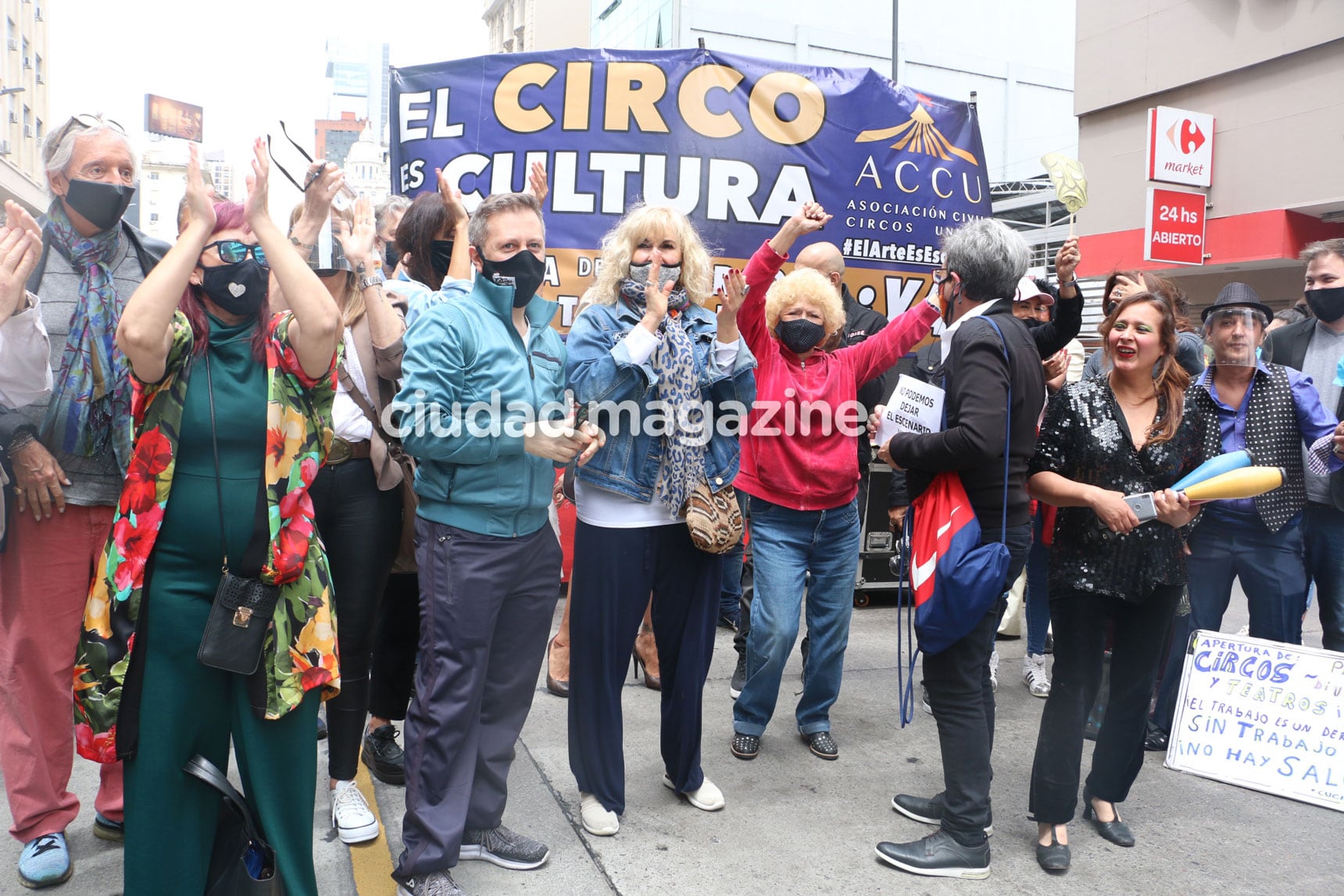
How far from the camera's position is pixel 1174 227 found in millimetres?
14070

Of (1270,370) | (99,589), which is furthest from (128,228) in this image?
(1270,370)

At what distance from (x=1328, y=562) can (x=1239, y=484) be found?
1883 mm

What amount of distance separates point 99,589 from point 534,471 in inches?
46.3

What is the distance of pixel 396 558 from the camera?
138 inches

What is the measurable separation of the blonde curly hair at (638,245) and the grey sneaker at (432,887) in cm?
190

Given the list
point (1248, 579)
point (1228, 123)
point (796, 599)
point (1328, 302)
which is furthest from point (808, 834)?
point (1228, 123)

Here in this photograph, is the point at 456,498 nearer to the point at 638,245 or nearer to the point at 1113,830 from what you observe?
the point at 638,245

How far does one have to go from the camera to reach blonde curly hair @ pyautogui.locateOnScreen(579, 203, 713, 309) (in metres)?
3.40

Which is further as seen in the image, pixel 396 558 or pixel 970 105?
pixel 970 105

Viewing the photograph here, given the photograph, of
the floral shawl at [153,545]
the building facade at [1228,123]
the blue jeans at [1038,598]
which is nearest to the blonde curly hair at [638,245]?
the floral shawl at [153,545]

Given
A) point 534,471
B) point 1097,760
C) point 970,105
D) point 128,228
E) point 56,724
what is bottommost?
point 1097,760

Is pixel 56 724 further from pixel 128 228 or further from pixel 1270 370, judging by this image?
pixel 1270 370

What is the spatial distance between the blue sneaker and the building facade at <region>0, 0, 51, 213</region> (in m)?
39.7

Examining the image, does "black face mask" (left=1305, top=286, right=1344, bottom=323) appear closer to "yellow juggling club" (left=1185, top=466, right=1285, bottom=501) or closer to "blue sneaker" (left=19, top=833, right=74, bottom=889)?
"yellow juggling club" (left=1185, top=466, right=1285, bottom=501)
